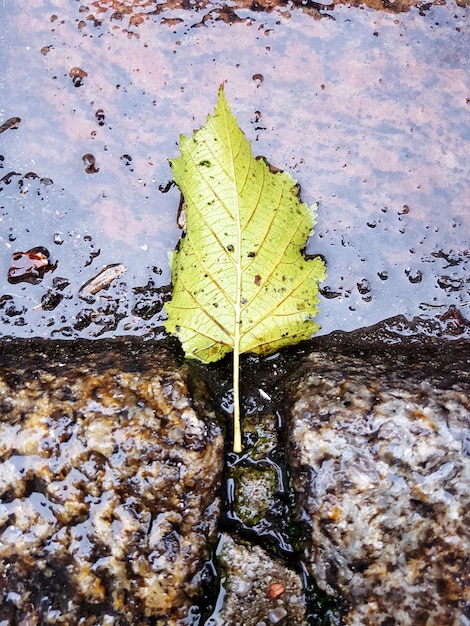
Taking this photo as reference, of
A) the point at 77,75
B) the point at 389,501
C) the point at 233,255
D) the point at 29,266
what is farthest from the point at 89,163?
the point at 389,501

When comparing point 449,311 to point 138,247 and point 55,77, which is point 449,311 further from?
point 55,77

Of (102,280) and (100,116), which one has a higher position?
(100,116)

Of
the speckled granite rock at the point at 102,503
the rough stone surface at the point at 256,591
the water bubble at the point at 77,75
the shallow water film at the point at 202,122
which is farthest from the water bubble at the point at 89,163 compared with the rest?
the rough stone surface at the point at 256,591

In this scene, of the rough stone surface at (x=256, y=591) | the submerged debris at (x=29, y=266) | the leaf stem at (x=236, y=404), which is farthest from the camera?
the submerged debris at (x=29, y=266)

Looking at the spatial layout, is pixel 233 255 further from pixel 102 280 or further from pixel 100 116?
pixel 100 116

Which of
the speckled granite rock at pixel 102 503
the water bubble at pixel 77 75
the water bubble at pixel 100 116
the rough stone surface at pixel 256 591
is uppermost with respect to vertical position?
the water bubble at pixel 77 75

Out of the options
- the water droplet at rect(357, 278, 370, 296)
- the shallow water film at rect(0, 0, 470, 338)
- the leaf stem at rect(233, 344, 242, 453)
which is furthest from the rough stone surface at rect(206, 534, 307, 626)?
the water droplet at rect(357, 278, 370, 296)

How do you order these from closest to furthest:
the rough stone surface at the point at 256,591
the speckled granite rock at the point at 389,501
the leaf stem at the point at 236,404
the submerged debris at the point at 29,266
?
the speckled granite rock at the point at 389,501 < the rough stone surface at the point at 256,591 < the leaf stem at the point at 236,404 < the submerged debris at the point at 29,266

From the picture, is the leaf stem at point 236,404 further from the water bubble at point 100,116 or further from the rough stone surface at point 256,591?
the water bubble at point 100,116
